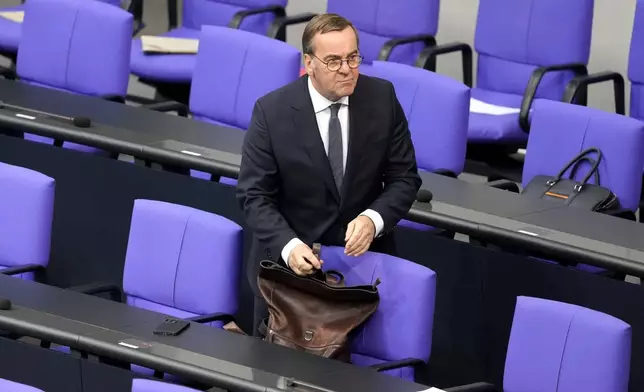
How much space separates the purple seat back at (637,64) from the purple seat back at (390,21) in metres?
0.96

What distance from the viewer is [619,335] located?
3.33 metres

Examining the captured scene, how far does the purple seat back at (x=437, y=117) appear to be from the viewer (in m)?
4.81

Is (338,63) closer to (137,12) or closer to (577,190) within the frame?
(577,190)

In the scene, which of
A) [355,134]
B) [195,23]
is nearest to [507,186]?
[355,134]

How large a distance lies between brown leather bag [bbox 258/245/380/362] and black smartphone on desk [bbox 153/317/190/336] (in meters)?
0.23

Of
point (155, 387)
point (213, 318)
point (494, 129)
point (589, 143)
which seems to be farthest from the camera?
point (494, 129)

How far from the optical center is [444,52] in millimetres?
5777

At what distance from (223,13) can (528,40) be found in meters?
1.55

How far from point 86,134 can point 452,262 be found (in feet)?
4.80

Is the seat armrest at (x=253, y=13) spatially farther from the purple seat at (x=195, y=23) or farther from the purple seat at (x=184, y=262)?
the purple seat at (x=184, y=262)

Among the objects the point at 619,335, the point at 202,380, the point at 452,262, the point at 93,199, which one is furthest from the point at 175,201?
the point at 619,335

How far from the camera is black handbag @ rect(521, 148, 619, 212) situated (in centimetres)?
443

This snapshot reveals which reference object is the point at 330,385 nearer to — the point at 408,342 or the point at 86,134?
the point at 408,342

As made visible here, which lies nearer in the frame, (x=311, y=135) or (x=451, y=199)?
(x=311, y=135)
